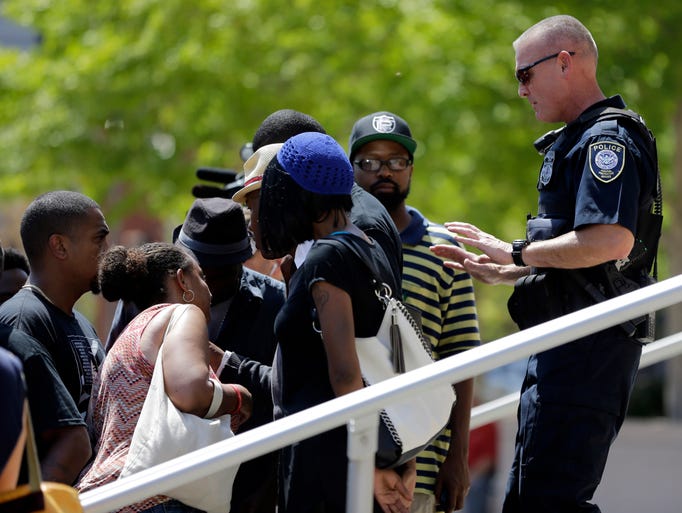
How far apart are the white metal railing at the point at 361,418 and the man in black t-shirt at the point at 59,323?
0.54m

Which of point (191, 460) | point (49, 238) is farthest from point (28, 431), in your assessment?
point (49, 238)

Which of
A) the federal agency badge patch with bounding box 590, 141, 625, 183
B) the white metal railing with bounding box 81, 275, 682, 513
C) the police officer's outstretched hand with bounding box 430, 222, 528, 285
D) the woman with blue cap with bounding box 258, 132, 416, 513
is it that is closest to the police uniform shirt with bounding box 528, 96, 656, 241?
the federal agency badge patch with bounding box 590, 141, 625, 183

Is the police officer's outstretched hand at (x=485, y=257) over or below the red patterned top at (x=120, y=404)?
over

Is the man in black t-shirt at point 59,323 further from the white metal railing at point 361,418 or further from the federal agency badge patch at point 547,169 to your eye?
the federal agency badge patch at point 547,169

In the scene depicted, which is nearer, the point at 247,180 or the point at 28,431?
the point at 28,431

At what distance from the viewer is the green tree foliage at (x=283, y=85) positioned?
13086 millimetres

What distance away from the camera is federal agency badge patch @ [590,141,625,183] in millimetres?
3742

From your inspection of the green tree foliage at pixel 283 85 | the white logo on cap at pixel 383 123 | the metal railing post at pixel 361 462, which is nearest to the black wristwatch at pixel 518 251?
the metal railing post at pixel 361 462

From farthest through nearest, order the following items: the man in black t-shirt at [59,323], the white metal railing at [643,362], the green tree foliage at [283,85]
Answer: the green tree foliage at [283,85], the white metal railing at [643,362], the man in black t-shirt at [59,323]

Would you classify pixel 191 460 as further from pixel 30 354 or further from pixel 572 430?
pixel 572 430

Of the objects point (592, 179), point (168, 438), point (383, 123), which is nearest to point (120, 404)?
point (168, 438)

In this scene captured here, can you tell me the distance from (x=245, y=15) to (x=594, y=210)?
11492 millimetres

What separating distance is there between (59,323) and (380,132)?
1577 millimetres

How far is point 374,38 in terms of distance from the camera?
1430cm
